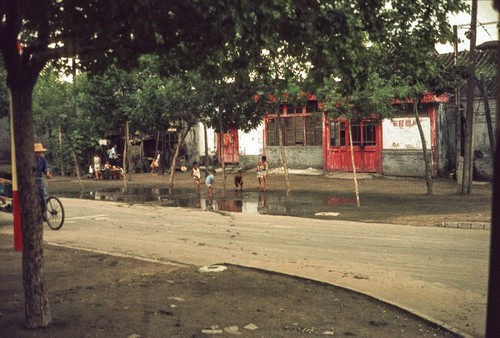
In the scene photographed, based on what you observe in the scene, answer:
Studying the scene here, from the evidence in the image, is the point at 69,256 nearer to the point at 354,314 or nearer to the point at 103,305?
the point at 103,305

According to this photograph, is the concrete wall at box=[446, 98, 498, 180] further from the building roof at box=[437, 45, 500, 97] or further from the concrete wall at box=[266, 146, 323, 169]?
the concrete wall at box=[266, 146, 323, 169]

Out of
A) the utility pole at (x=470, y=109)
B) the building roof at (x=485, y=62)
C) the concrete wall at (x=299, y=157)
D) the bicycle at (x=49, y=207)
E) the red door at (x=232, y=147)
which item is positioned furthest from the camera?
the red door at (x=232, y=147)

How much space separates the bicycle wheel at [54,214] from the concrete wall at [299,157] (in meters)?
20.9

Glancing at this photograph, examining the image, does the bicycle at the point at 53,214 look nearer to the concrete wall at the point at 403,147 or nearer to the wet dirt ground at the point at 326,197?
the wet dirt ground at the point at 326,197

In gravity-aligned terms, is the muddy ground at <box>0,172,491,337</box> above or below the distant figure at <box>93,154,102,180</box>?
below

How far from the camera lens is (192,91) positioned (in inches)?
891

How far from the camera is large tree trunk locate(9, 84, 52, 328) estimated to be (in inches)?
237

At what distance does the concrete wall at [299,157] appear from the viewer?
110ft

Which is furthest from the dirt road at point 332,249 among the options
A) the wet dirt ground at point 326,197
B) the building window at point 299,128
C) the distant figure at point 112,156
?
the distant figure at point 112,156

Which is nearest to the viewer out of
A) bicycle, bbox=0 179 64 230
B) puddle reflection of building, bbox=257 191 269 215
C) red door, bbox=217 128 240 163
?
bicycle, bbox=0 179 64 230

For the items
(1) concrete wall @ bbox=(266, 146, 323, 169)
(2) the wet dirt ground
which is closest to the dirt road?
(2) the wet dirt ground

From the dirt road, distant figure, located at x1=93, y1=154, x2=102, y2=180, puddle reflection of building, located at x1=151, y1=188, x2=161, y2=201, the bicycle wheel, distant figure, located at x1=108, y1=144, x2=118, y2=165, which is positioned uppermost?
distant figure, located at x1=108, y1=144, x2=118, y2=165

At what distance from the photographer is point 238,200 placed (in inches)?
862

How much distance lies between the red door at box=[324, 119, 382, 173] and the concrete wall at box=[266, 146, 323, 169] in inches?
25.7
